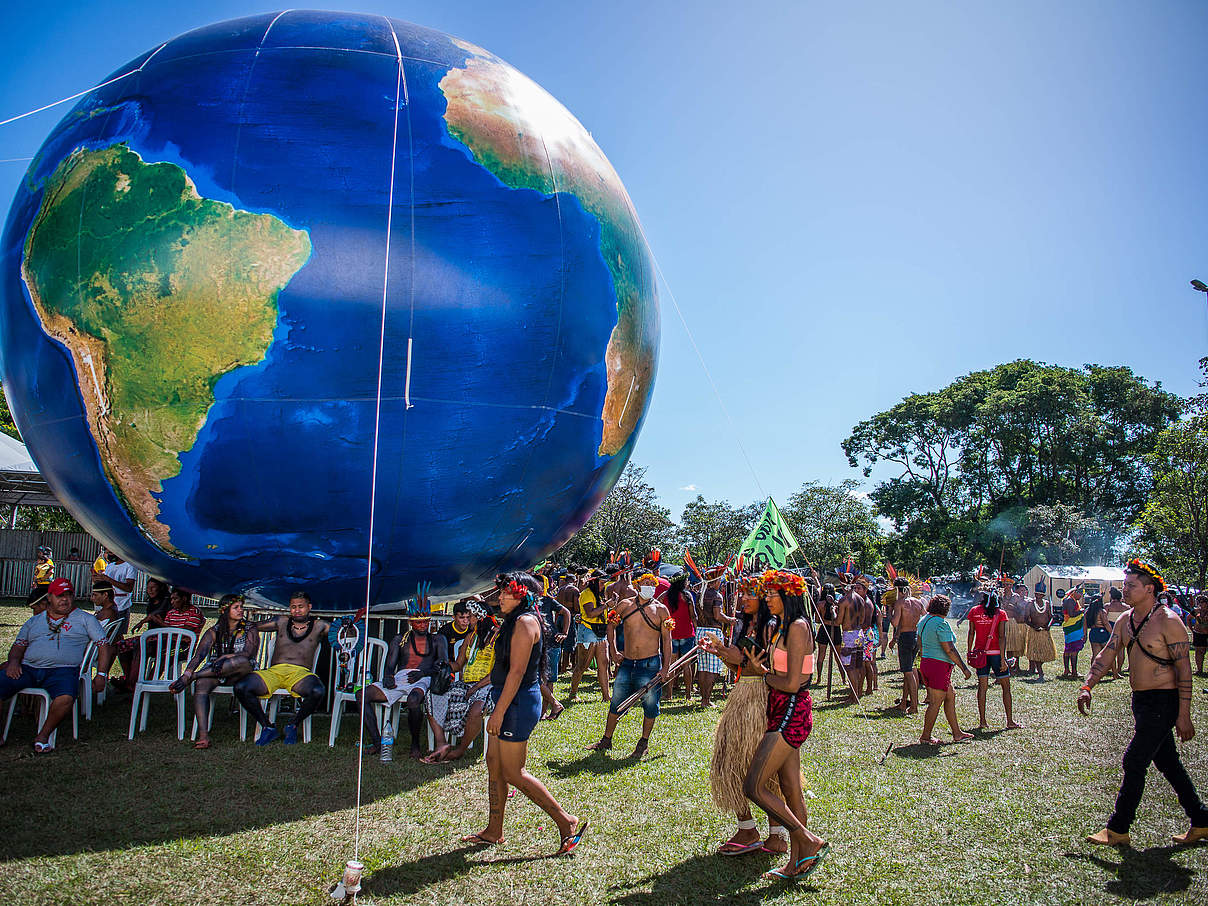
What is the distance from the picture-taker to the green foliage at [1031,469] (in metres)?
39.4

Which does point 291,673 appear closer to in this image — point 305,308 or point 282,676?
point 282,676

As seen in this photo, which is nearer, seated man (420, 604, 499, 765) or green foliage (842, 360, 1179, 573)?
seated man (420, 604, 499, 765)

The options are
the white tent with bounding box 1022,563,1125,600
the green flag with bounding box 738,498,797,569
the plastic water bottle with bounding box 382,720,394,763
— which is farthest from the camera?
the white tent with bounding box 1022,563,1125,600

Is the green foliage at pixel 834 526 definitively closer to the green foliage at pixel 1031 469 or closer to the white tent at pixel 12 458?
the green foliage at pixel 1031 469

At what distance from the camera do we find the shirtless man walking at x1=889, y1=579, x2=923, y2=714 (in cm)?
1024

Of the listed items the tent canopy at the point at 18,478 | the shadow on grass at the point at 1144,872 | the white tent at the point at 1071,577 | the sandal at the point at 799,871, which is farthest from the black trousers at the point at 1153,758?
the white tent at the point at 1071,577

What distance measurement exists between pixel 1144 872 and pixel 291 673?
21.8ft

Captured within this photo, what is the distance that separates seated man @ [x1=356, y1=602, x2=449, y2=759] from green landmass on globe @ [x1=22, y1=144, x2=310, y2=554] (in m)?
2.49

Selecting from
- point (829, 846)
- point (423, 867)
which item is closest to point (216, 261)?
point (423, 867)

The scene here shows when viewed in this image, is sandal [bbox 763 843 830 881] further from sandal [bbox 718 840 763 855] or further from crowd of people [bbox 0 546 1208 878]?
sandal [bbox 718 840 763 855]

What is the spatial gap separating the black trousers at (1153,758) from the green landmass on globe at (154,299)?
6.64m

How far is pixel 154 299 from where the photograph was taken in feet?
19.6

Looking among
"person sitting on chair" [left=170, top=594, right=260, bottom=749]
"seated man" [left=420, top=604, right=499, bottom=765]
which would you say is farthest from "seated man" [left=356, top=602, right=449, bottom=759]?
"person sitting on chair" [left=170, top=594, right=260, bottom=749]

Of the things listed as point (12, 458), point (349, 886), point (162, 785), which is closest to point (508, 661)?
point (349, 886)
